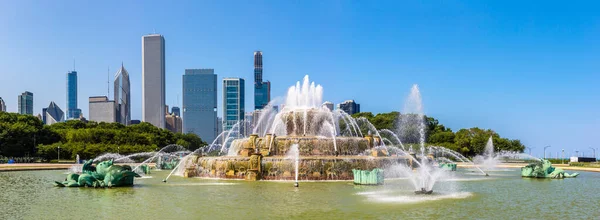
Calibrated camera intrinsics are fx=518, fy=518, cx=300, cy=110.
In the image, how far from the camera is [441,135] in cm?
10094

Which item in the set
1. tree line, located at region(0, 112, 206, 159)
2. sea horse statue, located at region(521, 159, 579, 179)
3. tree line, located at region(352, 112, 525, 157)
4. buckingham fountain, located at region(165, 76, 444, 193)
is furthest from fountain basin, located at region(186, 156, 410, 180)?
tree line, located at region(352, 112, 525, 157)

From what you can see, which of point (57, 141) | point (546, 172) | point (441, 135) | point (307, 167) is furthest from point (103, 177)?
point (441, 135)

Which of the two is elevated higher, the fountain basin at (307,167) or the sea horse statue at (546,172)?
the fountain basin at (307,167)

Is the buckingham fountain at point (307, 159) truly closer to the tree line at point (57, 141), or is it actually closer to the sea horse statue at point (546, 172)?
the sea horse statue at point (546, 172)

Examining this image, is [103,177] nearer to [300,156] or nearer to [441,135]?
[300,156]

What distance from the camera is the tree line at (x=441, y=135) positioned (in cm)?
9006

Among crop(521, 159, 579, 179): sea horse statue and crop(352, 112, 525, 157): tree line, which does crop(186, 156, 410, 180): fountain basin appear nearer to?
crop(521, 159, 579, 179): sea horse statue

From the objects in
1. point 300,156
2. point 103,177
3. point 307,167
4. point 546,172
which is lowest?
point 546,172

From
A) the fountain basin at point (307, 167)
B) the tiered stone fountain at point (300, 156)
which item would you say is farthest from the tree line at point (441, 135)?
the fountain basin at point (307, 167)

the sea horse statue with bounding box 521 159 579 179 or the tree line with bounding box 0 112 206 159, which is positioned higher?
the tree line with bounding box 0 112 206 159

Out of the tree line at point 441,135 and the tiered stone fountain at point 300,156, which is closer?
the tiered stone fountain at point 300,156

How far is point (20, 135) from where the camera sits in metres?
78.4

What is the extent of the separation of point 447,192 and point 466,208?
6.09 metres

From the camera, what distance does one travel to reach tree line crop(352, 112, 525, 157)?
90062 mm
